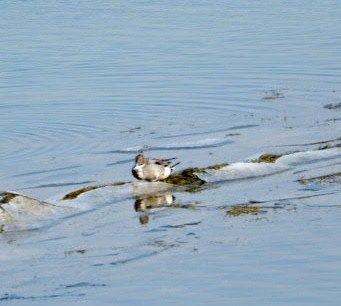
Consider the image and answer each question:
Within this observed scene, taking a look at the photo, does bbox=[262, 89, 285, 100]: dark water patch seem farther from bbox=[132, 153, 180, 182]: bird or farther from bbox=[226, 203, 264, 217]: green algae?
bbox=[226, 203, 264, 217]: green algae

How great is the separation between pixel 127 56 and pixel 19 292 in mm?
19411

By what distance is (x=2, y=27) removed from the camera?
36.0 meters

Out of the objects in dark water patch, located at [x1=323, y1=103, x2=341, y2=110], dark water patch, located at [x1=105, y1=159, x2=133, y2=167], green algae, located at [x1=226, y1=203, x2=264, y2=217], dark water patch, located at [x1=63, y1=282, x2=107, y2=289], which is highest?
dark water patch, located at [x1=323, y1=103, x2=341, y2=110]

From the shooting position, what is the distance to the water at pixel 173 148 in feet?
34.7

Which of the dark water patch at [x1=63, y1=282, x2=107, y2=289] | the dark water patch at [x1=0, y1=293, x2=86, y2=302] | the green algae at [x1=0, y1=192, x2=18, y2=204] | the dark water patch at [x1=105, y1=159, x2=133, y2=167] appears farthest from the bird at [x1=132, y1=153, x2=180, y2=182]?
the dark water patch at [x1=0, y1=293, x2=86, y2=302]

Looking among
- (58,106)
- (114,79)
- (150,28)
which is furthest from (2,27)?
(58,106)

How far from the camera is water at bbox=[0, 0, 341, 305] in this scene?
10570 mm

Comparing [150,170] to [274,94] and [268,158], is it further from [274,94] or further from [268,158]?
[274,94]

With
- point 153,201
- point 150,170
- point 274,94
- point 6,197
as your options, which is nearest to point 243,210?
point 153,201

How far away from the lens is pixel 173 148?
1794 cm

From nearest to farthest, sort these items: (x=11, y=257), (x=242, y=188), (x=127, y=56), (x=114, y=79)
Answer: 1. (x=11, y=257)
2. (x=242, y=188)
3. (x=114, y=79)
4. (x=127, y=56)

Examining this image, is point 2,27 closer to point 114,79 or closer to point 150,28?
point 150,28

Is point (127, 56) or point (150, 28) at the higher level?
point (150, 28)

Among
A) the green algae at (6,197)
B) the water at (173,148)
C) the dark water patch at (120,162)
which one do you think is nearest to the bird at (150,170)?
the water at (173,148)
